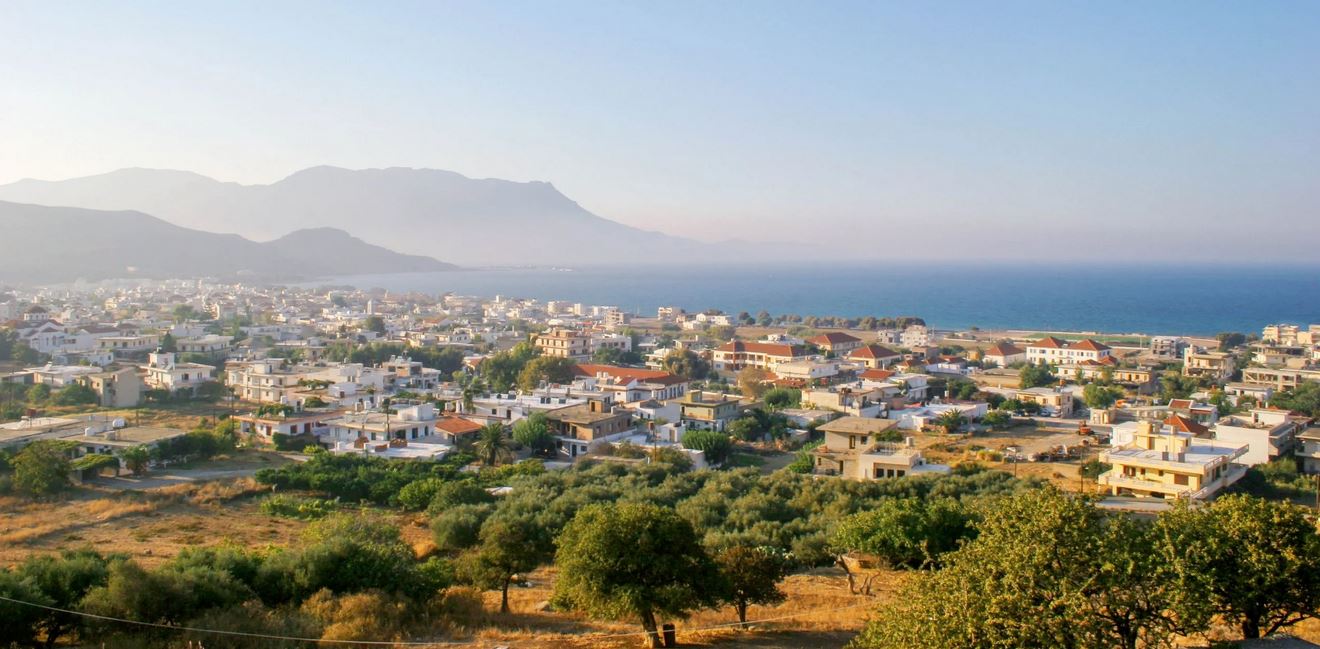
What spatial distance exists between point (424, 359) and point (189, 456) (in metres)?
21.0

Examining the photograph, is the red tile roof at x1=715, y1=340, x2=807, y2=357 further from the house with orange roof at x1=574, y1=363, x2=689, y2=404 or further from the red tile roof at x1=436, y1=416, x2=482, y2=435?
the red tile roof at x1=436, y1=416, x2=482, y2=435

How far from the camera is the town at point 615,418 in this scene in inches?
794

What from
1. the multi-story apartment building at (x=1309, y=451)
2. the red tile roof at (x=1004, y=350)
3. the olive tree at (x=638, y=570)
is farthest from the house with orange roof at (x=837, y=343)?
the olive tree at (x=638, y=570)

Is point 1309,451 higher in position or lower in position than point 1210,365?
lower

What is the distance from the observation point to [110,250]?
500 ft

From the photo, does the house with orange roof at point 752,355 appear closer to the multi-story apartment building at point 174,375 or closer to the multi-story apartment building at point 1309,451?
the multi-story apartment building at point 1309,451

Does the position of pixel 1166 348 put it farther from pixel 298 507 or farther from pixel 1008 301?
pixel 1008 301

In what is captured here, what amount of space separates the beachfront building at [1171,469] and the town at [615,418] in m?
0.06

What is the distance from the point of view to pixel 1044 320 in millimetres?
88625

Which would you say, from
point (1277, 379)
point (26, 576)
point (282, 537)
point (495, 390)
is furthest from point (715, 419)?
point (1277, 379)

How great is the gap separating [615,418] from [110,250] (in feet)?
500

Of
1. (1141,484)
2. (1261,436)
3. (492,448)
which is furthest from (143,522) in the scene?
(1261,436)

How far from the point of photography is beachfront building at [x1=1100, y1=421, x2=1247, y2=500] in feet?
65.5

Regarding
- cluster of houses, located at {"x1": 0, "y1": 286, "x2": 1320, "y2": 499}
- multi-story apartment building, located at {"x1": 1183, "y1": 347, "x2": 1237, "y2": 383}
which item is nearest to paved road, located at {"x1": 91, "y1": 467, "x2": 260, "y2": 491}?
cluster of houses, located at {"x1": 0, "y1": 286, "x2": 1320, "y2": 499}
